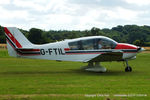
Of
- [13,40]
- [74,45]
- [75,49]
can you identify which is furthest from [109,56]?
[13,40]

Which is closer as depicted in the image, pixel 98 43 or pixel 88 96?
pixel 88 96

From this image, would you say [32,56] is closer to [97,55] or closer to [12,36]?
[12,36]

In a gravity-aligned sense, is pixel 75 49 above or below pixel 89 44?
below

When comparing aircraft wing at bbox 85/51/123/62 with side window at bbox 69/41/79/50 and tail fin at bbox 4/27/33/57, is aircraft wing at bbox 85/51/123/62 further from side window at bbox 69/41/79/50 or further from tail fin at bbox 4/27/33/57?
tail fin at bbox 4/27/33/57

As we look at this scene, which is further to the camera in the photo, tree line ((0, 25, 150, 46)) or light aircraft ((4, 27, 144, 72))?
tree line ((0, 25, 150, 46))

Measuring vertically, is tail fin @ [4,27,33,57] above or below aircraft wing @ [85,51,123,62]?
above

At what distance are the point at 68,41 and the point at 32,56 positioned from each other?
89.6 inches

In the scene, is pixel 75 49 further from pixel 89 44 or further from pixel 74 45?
pixel 89 44

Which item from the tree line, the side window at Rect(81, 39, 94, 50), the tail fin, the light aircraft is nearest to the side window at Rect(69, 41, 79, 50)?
the light aircraft

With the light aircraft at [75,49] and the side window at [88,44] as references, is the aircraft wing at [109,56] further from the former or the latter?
the side window at [88,44]

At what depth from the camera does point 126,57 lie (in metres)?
13.0

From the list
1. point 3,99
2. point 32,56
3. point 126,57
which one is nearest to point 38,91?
point 3,99

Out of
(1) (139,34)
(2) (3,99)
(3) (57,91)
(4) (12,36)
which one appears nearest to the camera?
(2) (3,99)

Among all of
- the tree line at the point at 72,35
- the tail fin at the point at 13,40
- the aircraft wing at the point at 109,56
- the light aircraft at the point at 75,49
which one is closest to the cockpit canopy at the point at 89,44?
the light aircraft at the point at 75,49
